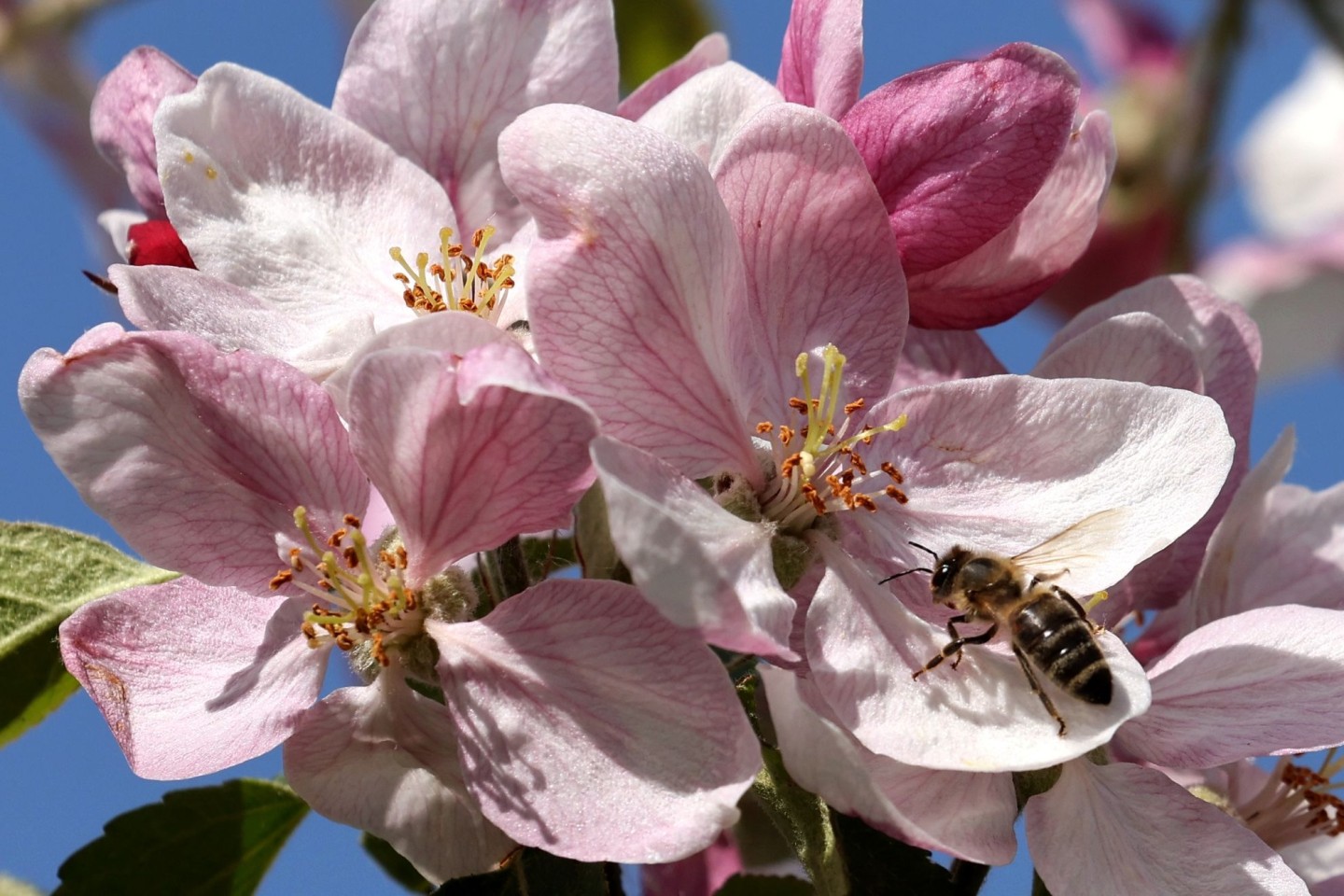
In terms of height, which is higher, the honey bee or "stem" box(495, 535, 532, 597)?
"stem" box(495, 535, 532, 597)

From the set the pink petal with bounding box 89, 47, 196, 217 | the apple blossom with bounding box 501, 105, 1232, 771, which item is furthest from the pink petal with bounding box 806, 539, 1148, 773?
the pink petal with bounding box 89, 47, 196, 217

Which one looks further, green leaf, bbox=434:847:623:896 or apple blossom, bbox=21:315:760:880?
green leaf, bbox=434:847:623:896

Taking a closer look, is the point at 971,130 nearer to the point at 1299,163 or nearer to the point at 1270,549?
the point at 1270,549

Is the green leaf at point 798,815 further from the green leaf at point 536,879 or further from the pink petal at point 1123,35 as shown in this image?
the pink petal at point 1123,35

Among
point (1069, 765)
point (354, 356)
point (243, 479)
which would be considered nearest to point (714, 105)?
point (354, 356)

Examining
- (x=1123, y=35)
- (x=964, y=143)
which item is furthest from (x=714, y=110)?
(x=1123, y=35)

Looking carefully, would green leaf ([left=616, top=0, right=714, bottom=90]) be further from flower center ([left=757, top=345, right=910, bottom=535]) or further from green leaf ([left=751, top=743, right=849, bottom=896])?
green leaf ([left=751, top=743, right=849, bottom=896])

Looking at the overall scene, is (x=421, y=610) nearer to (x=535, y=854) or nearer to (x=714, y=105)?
(x=535, y=854)
